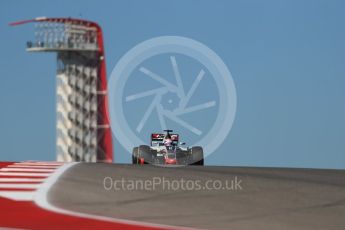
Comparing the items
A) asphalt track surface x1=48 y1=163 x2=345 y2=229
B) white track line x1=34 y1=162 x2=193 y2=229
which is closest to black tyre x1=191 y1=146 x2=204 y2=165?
asphalt track surface x1=48 y1=163 x2=345 y2=229

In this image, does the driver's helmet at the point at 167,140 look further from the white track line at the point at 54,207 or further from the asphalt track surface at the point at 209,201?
the white track line at the point at 54,207

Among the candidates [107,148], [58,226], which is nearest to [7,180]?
[58,226]

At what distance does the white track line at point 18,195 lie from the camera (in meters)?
9.92

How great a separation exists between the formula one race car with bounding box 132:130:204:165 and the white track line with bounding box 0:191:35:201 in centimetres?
1032

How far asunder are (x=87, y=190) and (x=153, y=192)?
97 cm

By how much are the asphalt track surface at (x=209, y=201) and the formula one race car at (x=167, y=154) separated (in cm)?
777

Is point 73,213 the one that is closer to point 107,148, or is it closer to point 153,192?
point 153,192

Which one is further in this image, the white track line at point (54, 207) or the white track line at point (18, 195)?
the white track line at point (18, 195)

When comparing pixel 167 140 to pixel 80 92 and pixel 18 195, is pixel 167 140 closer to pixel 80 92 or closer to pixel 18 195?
pixel 18 195

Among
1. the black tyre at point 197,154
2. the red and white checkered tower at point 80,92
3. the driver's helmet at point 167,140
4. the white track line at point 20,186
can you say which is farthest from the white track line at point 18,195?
the red and white checkered tower at point 80,92

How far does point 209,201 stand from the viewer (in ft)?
33.0

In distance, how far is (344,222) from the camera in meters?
8.91

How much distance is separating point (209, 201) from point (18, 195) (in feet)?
8.91

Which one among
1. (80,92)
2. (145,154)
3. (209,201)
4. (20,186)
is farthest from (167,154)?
(80,92)
